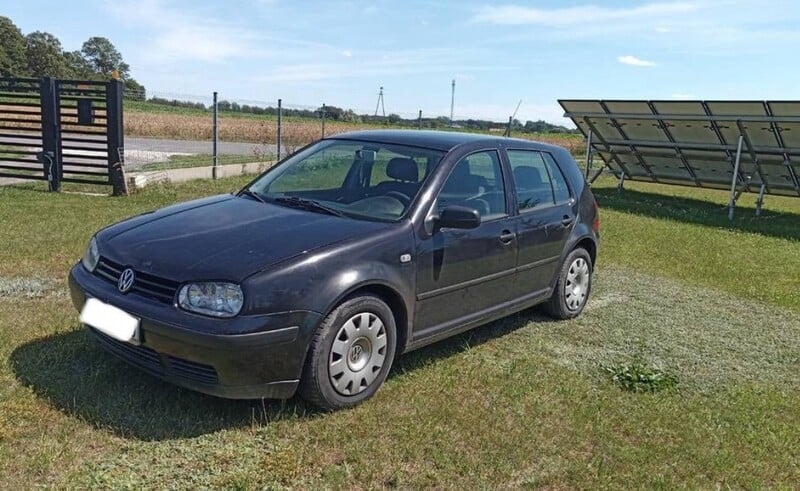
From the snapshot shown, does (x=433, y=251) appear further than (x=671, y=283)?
No

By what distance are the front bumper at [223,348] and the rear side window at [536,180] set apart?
2292 mm

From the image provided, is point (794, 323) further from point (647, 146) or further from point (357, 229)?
point (647, 146)

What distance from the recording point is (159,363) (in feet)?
10.8

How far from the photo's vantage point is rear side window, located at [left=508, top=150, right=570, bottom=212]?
16.1 feet

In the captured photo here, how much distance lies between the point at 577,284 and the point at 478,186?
1.79 metres

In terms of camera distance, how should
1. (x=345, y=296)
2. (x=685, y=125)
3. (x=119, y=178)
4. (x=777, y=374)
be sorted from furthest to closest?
1. (x=685, y=125)
2. (x=119, y=178)
3. (x=777, y=374)
4. (x=345, y=296)

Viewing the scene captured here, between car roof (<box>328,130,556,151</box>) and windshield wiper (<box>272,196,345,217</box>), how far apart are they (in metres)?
0.84

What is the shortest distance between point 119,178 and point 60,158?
1136mm

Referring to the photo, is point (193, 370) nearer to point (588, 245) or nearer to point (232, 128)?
point (588, 245)

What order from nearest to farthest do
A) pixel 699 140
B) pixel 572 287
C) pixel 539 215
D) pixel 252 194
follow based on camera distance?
1. pixel 252 194
2. pixel 539 215
3. pixel 572 287
4. pixel 699 140

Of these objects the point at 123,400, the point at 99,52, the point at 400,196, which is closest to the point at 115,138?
the point at 400,196

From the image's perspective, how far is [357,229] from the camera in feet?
12.2

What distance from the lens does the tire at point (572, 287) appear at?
18.1 feet

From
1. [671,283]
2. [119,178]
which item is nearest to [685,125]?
[671,283]
